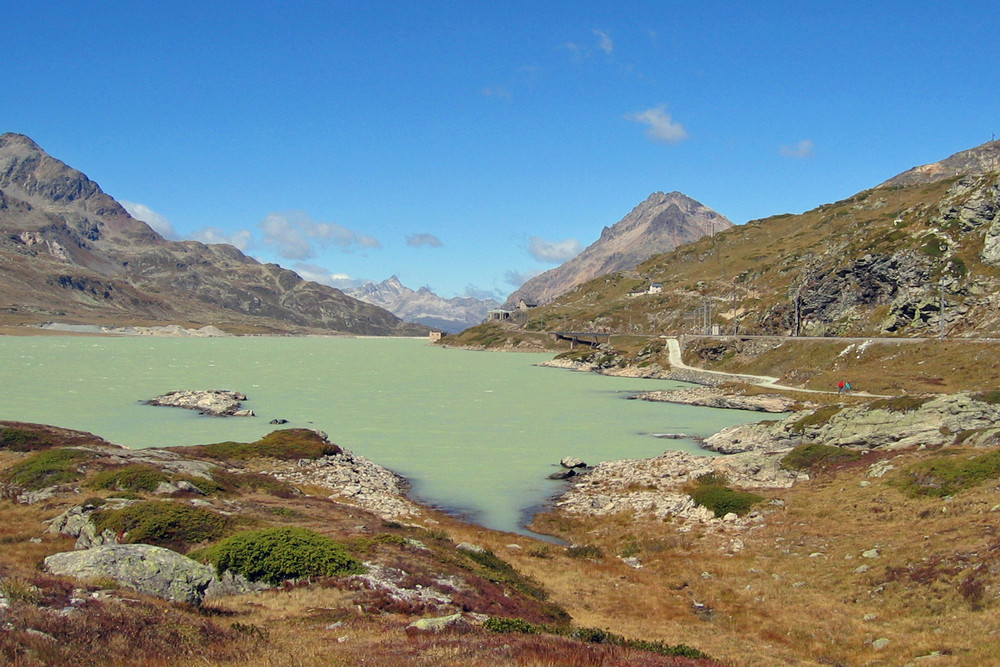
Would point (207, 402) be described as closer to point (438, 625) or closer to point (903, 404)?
point (903, 404)

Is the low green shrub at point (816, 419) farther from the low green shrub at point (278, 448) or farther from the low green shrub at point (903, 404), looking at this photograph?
the low green shrub at point (278, 448)

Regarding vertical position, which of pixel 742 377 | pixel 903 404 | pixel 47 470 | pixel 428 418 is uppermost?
pixel 903 404

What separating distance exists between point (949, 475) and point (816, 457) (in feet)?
45.2

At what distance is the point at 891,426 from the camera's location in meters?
50.6

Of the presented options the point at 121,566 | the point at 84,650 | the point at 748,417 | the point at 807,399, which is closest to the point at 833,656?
the point at 84,650

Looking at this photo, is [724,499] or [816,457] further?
[816,457]

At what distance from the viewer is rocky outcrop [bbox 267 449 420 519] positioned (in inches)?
1663

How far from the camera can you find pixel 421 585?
72.9ft

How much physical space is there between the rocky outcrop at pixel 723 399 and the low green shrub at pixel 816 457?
44375 millimetres

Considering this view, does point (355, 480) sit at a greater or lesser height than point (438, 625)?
lesser

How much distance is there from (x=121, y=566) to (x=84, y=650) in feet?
23.4

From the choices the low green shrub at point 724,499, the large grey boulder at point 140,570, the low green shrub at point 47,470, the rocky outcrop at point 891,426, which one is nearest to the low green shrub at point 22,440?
the low green shrub at point 47,470

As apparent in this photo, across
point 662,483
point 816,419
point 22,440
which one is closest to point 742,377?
point 816,419

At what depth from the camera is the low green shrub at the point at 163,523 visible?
2448 centimetres
